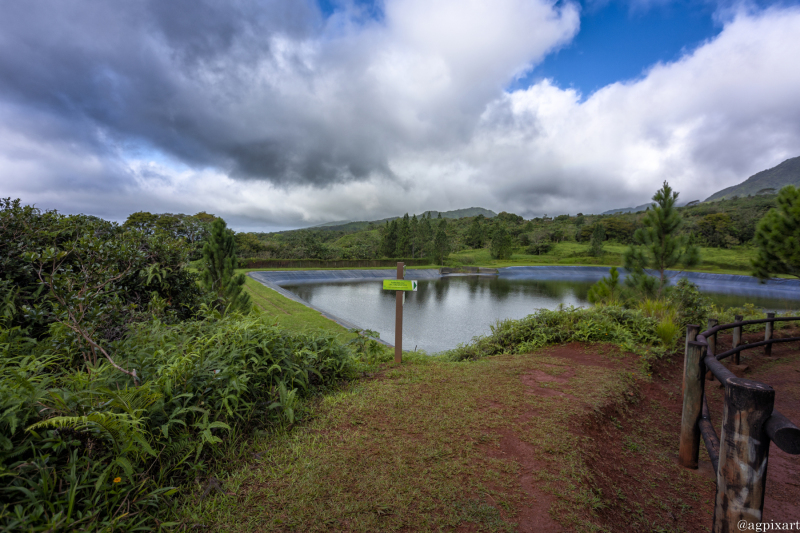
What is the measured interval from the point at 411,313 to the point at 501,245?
3967 cm

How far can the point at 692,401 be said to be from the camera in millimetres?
2293

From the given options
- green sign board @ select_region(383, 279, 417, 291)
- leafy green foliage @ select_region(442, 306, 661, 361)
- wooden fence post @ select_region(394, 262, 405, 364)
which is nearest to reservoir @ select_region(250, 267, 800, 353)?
leafy green foliage @ select_region(442, 306, 661, 361)

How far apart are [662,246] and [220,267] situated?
37.4ft

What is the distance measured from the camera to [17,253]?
118 inches

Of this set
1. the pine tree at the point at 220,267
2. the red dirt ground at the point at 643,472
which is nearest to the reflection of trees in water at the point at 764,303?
the red dirt ground at the point at 643,472

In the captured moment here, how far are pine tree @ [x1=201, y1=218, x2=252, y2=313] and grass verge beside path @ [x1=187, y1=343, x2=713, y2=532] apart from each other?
4965 millimetres

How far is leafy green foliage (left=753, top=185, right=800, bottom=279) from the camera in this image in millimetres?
6590

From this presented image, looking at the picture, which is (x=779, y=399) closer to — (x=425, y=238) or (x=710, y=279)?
(x=710, y=279)

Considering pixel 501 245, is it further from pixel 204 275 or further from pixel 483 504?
pixel 483 504

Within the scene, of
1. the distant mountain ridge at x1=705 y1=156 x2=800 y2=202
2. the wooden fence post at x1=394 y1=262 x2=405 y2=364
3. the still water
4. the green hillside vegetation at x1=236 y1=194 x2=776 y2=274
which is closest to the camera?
the wooden fence post at x1=394 y1=262 x2=405 y2=364

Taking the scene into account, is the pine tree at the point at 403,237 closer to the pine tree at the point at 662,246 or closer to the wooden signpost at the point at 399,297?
the pine tree at the point at 662,246

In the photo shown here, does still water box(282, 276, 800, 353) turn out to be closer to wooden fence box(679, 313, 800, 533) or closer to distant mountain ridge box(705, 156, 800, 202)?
wooden fence box(679, 313, 800, 533)

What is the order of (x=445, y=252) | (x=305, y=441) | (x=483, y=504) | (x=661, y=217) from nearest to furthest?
1. (x=483, y=504)
2. (x=305, y=441)
3. (x=661, y=217)
4. (x=445, y=252)

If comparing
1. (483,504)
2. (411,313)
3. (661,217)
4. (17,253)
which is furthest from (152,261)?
(661,217)
